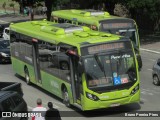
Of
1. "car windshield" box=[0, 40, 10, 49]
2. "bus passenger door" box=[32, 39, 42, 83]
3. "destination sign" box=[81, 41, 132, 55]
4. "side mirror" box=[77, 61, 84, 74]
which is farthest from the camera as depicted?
"car windshield" box=[0, 40, 10, 49]

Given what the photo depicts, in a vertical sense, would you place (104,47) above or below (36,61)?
above

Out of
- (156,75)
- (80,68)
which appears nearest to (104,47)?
(80,68)

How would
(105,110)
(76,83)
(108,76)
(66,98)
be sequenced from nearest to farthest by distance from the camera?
(108,76) < (76,83) < (105,110) < (66,98)

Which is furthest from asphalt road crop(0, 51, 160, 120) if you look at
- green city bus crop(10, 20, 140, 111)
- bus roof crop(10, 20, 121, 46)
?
bus roof crop(10, 20, 121, 46)

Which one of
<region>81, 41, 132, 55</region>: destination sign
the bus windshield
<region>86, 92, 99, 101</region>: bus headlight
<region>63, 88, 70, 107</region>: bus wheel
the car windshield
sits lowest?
the car windshield

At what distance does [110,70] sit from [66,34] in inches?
154

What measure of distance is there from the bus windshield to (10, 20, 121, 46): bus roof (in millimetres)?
772

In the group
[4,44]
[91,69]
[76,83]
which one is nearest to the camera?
[91,69]

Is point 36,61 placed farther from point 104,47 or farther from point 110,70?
point 110,70

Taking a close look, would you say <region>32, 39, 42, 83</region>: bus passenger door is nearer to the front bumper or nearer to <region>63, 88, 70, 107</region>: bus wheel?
<region>63, 88, 70, 107</region>: bus wheel

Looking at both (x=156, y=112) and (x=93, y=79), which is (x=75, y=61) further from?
(x=156, y=112)

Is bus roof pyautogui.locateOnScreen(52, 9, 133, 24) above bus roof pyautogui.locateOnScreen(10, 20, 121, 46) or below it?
below

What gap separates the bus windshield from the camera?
58.5 ft

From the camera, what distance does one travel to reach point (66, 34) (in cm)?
2112
